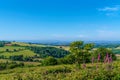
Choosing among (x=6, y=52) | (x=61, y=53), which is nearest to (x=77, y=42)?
(x=6, y=52)

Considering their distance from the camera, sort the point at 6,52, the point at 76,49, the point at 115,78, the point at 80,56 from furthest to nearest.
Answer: the point at 6,52
the point at 80,56
the point at 76,49
the point at 115,78

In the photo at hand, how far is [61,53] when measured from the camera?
19938 cm

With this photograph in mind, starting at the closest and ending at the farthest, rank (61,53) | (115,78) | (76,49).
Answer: (115,78) → (76,49) → (61,53)

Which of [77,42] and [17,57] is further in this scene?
[17,57]

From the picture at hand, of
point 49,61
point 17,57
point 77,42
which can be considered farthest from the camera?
point 17,57

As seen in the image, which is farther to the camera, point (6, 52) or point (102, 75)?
point (6, 52)

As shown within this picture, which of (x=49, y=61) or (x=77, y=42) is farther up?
(x=77, y=42)

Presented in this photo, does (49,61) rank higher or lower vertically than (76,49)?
lower

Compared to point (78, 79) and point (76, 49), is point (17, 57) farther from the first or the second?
point (78, 79)

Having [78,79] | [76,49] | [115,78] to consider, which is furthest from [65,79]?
[76,49]

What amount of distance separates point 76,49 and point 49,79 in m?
30.7

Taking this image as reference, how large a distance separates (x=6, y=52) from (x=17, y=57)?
951 inches

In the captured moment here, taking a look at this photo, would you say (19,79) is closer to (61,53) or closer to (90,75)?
(90,75)

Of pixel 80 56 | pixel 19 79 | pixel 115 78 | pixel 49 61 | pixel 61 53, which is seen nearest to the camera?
pixel 115 78
